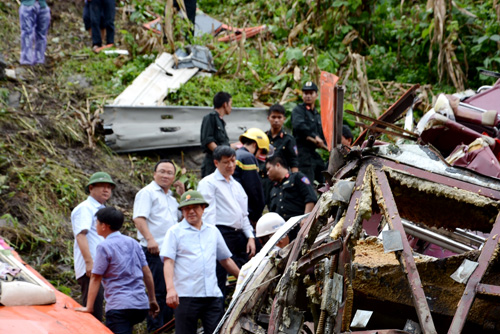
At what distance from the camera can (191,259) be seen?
6344 mm

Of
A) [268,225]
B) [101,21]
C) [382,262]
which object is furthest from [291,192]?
[101,21]

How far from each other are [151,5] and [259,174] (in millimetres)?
7088

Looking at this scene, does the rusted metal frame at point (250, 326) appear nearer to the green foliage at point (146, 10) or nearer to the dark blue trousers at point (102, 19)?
the dark blue trousers at point (102, 19)

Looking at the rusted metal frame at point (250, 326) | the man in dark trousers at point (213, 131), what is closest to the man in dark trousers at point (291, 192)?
the man in dark trousers at point (213, 131)

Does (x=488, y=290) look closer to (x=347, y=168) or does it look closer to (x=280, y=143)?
(x=347, y=168)

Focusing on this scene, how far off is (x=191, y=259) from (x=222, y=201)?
1270mm

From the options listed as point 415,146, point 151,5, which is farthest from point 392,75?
point 415,146

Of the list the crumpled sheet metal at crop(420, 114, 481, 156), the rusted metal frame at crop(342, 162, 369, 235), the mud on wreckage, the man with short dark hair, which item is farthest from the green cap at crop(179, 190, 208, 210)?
the rusted metal frame at crop(342, 162, 369, 235)

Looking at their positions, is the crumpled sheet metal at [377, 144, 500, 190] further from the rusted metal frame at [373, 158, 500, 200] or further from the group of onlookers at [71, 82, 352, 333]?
the group of onlookers at [71, 82, 352, 333]

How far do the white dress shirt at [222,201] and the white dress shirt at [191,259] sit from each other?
971 mm

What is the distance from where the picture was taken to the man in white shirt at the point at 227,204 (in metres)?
7.45

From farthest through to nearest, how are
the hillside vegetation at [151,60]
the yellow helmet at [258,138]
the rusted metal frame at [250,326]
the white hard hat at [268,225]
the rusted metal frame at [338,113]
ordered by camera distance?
the hillside vegetation at [151,60], the yellow helmet at [258,138], the white hard hat at [268,225], the rusted metal frame at [250,326], the rusted metal frame at [338,113]

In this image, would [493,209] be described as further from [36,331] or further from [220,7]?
[220,7]

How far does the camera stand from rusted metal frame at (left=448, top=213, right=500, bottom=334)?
3068 mm
